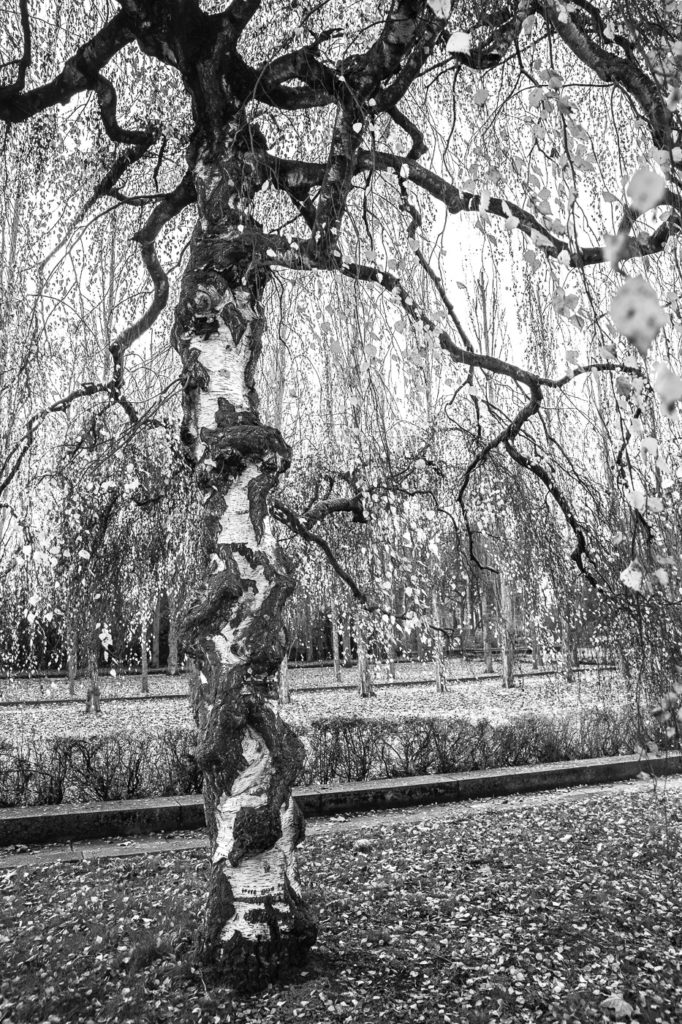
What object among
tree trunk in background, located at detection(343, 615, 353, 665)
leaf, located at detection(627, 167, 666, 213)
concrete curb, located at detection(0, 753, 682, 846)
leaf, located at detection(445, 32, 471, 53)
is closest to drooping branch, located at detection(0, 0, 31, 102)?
leaf, located at detection(445, 32, 471, 53)

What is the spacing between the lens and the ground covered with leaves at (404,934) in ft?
9.86

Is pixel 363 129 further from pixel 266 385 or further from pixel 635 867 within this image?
pixel 635 867

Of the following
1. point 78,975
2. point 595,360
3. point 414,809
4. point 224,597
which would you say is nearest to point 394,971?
point 78,975

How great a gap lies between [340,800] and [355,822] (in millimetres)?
441

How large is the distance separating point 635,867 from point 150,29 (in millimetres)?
6257

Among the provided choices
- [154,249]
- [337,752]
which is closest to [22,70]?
[154,249]

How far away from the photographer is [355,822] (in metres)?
6.65

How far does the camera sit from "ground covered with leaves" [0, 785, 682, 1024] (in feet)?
9.86

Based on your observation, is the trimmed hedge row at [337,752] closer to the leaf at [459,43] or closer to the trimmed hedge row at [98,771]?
the trimmed hedge row at [98,771]

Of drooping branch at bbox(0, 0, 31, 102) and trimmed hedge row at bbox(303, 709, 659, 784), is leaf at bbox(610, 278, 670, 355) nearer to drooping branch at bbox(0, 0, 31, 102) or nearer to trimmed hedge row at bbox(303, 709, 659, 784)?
drooping branch at bbox(0, 0, 31, 102)

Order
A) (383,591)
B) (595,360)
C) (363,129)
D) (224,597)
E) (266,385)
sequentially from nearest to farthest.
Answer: (224,597) → (363,129) → (595,360) → (383,591) → (266,385)

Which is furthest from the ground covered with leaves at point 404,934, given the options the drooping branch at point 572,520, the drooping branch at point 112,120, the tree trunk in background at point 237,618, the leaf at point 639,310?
the drooping branch at point 112,120

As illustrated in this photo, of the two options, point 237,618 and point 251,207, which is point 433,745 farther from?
point 251,207

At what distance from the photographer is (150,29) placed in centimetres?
361
